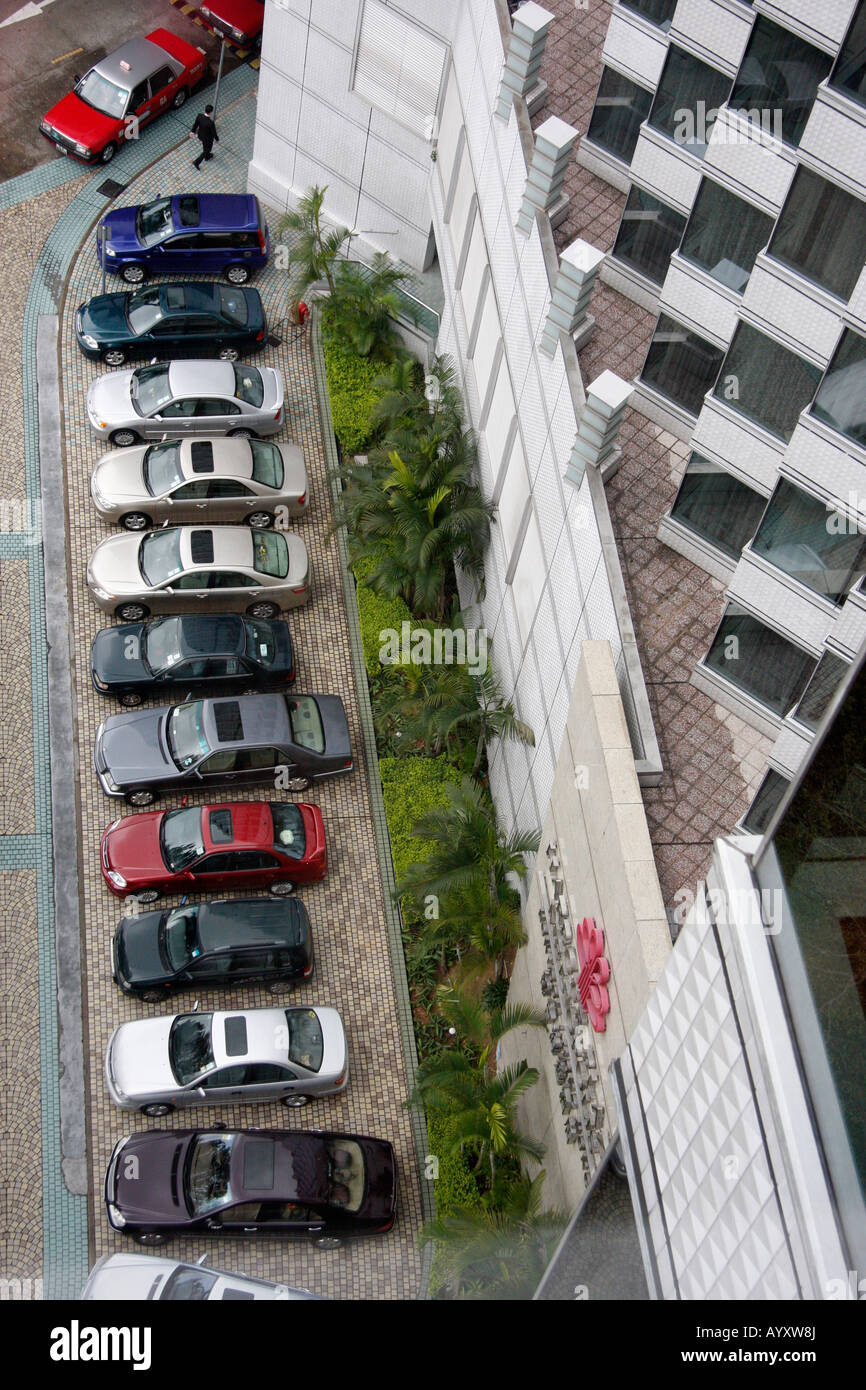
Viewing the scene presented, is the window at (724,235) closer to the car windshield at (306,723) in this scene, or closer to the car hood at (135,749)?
the car windshield at (306,723)

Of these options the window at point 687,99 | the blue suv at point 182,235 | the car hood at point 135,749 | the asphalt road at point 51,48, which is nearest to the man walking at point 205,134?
the blue suv at point 182,235

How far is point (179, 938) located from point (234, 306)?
48.5 ft

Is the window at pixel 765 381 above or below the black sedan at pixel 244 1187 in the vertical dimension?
above

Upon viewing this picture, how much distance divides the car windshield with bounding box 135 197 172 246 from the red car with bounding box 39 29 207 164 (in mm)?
2809

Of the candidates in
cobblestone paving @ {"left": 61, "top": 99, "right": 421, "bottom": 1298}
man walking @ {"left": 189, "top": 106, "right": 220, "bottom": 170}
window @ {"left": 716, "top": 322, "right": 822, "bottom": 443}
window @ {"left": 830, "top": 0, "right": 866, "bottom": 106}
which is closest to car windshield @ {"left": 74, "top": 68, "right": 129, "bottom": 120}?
man walking @ {"left": 189, "top": 106, "right": 220, "bottom": 170}

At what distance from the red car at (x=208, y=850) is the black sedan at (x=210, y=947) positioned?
0.69m

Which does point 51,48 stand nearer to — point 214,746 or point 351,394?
point 351,394

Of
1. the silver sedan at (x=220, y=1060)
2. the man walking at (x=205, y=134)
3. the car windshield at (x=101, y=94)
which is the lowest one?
the silver sedan at (x=220, y=1060)

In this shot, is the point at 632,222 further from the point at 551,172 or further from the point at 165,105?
the point at 165,105

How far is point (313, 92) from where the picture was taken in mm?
29219

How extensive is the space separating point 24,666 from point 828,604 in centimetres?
1557

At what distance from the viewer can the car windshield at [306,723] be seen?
23750mm

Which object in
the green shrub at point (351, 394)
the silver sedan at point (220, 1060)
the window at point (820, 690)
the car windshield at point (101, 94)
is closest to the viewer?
the window at point (820, 690)

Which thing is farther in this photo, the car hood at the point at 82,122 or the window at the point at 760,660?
the car hood at the point at 82,122
